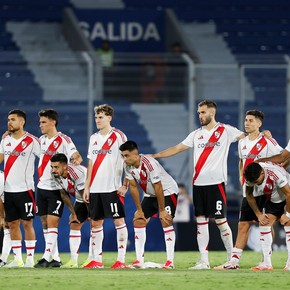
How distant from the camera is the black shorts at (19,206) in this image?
15.1 meters

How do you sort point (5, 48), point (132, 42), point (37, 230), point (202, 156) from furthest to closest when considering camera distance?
point (132, 42) → point (5, 48) → point (37, 230) → point (202, 156)

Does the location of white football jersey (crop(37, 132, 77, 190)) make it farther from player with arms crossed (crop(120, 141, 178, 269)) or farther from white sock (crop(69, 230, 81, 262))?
player with arms crossed (crop(120, 141, 178, 269))

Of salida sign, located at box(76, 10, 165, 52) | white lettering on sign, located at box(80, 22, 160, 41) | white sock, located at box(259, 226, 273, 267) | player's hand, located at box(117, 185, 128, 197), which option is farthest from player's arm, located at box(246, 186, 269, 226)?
white lettering on sign, located at box(80, 22, 160, 41)

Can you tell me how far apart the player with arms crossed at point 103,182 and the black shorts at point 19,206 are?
2.43 feet

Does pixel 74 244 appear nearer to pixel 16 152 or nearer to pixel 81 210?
pixel 81 210

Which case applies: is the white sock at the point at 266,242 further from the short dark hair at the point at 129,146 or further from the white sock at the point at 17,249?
the white sock at the point at 17,249

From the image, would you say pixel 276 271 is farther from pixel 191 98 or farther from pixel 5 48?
pixel 5 48

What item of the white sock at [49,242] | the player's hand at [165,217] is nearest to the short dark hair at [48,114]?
the white sock at [49,242]

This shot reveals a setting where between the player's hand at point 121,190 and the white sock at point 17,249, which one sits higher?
the player's hand at point 121,190

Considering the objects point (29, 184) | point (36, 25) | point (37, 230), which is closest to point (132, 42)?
point (36, 25)

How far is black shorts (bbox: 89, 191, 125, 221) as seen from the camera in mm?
14898

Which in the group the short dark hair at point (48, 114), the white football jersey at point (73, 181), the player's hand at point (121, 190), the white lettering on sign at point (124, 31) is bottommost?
the player's hand at point (121, 190)

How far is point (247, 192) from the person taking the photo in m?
14.2

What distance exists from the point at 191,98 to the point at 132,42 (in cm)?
621
